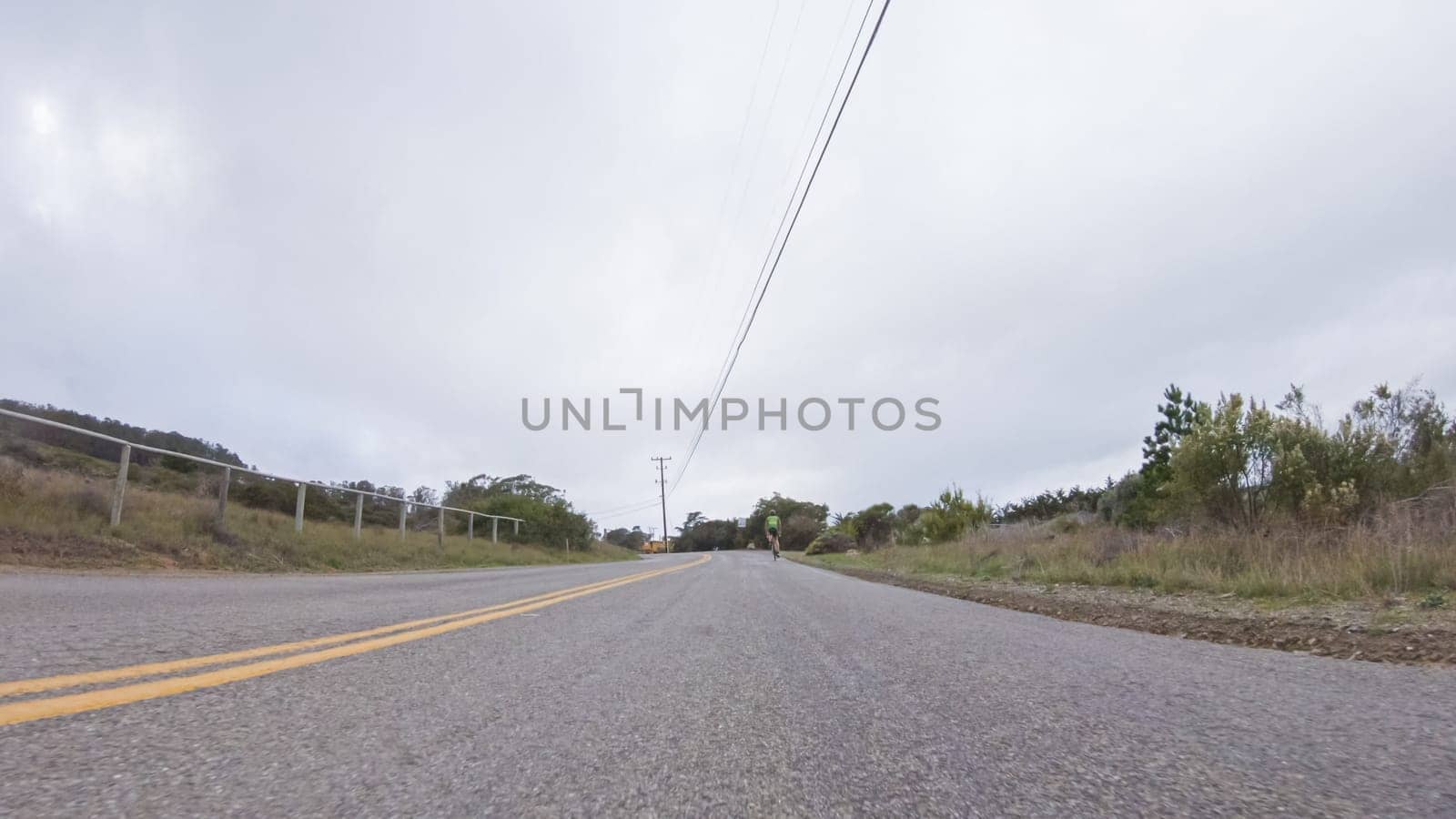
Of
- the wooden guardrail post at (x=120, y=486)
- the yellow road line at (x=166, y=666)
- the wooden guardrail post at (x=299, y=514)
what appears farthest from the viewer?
the wooden guardrail post at (x=299, y=514)

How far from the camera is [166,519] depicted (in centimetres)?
946

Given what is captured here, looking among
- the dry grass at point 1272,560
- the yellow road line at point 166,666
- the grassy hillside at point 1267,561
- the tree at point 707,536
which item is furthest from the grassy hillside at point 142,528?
the tree at point 707,536

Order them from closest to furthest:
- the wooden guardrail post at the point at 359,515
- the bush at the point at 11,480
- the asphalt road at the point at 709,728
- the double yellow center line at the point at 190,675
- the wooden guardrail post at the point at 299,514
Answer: the asphalt road at the point at 709,728 → the double yellow center line at the point at 190,675 → the bush at the point at 11,480 → the wooden guardrail post at the point at 299,514 → the wooden guardrail post at the point at 359,515

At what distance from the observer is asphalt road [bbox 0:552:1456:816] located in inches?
50.8

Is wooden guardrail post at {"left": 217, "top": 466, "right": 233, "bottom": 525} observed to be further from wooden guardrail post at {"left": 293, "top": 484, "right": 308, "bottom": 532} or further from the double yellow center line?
the double yellow center line

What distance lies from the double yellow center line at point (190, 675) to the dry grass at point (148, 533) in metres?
6.78

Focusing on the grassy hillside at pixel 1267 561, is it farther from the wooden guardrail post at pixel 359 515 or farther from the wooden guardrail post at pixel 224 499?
the wooden guardrail post at pixel 359 515

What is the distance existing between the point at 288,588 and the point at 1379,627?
776 centimetres

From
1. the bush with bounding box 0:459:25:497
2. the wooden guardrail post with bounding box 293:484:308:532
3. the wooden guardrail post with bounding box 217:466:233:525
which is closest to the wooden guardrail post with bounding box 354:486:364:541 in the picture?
the wooden guardrail post with bounding box 293:484:308:532

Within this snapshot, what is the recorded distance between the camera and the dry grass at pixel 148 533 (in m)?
7.53

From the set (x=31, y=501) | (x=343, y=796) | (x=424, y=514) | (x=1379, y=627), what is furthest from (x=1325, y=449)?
(x=424, y=514)

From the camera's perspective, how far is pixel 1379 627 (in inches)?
138

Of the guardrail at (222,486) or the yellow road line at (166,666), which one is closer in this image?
the yellow road line at (166,666)

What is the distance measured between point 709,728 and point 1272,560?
22.2 feet
